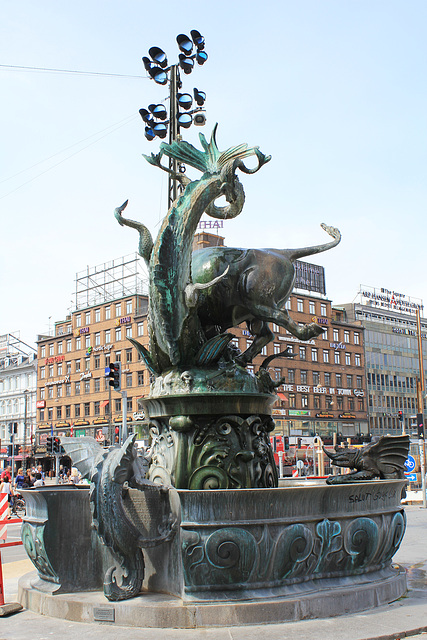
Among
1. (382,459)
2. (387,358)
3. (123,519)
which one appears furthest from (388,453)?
(387,358)

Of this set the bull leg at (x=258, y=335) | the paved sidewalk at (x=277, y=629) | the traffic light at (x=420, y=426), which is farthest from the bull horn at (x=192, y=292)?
the traffic light at (x=420, y=426)

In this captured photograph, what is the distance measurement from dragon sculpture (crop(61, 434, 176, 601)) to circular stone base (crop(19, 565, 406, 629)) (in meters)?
0.20

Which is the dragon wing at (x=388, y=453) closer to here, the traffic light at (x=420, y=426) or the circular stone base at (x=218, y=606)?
the circular stone base at (x=218, y=606)

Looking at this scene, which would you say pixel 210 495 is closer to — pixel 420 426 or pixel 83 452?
pixel 83 452

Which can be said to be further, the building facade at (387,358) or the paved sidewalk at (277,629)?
the building facade at (387,358)

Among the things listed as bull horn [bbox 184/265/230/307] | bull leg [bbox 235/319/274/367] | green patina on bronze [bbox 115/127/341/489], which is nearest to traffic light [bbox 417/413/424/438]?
bull leg [bbox 235/319/274/367]

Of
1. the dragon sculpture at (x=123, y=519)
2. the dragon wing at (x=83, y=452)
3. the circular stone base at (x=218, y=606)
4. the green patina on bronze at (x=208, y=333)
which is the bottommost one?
the circular stone base at (x=218, y=606)

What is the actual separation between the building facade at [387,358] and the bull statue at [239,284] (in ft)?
237

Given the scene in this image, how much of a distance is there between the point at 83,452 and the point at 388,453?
13.7 feet

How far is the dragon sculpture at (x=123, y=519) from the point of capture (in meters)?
7.07

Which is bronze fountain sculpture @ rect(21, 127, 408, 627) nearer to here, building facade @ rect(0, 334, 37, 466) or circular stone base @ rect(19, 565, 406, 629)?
circular stone base @ rect(19, 565, 406, 629)

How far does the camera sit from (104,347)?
73062 millimetres

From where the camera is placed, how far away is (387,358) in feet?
271

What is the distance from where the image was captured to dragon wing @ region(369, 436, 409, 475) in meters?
9.48
